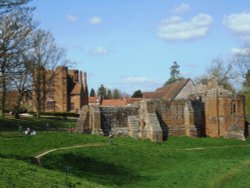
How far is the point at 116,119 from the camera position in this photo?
41469 mm

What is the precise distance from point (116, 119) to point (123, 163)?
483 inches

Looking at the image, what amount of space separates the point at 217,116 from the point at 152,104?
20.9ft

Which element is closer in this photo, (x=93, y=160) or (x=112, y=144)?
(x=93, y=160)

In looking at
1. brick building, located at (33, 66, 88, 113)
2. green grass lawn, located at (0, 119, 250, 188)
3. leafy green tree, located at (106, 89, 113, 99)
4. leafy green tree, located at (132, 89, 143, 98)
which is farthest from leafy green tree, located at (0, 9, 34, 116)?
leafy green tree, located at (106, 89, 113, 99)

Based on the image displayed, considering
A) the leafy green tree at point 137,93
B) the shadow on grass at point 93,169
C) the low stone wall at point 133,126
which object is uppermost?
the leafy green tree at point 137,93

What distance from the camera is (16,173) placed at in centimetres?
1820

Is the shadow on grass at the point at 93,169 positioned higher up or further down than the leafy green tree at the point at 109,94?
further down

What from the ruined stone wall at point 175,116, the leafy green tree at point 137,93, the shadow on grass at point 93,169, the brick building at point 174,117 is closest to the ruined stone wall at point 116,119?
the brick building at point 174,117

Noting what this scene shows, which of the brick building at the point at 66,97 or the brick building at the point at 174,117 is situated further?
the brick building at the point at 66,97

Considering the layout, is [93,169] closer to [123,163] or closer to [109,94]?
[123,163]

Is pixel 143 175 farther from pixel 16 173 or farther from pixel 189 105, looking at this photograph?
pixel 189 105

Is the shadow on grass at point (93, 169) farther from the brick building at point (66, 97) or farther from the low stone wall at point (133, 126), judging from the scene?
the brick building at point (66, 97)

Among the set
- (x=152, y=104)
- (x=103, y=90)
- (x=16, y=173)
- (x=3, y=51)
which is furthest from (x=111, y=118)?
(x=103, y=90)

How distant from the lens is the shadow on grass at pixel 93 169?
24375 millimetres
